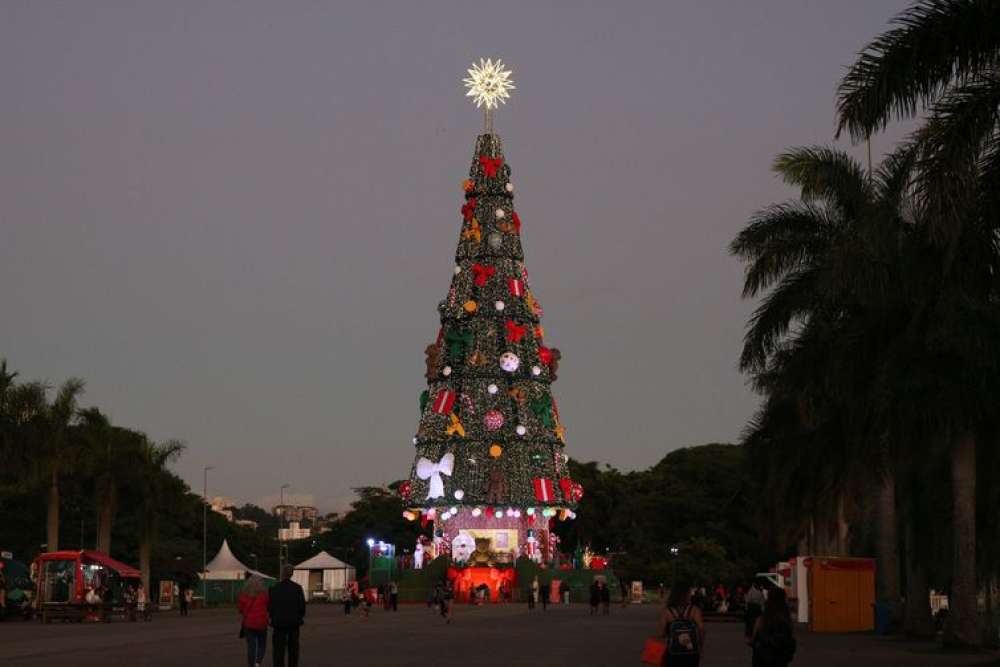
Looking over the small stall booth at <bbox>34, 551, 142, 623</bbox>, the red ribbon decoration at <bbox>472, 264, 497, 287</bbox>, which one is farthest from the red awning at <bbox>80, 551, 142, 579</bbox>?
the red ribbon decoration at <bbox>472, 264, 497, 287</bbox>

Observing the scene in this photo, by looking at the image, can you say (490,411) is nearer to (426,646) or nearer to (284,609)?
(426,646)

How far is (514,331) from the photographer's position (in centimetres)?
8375

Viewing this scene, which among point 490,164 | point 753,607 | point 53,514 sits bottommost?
point 753,607

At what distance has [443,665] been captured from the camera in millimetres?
25406

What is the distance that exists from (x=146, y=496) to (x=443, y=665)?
46.5m

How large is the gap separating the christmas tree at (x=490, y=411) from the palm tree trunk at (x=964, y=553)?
5214 cm

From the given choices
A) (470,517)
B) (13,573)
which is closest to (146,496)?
(13,573)

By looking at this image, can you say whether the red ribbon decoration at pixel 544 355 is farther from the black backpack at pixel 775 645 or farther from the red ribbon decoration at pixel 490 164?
the black backpack at pixel 775 645

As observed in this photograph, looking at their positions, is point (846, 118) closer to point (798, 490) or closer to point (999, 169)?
point (999, 169)

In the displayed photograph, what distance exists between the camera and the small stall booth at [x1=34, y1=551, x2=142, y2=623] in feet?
169

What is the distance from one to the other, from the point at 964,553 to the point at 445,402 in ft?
181

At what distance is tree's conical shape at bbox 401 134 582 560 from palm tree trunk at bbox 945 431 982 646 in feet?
171

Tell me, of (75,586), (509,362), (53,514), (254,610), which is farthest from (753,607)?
(509,362)

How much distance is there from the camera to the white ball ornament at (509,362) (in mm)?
82812
